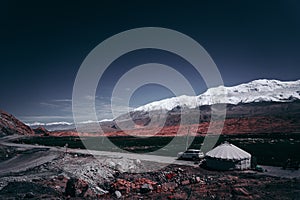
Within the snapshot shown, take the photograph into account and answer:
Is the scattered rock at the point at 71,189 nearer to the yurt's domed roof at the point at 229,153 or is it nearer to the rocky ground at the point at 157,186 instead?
the rocky ground at the point at 157,186

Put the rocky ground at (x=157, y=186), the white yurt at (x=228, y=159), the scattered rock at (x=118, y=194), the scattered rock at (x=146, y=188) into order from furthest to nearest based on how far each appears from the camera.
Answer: the white yurt at (x=228, y=159)
the scattered rock at (x=146, y=188)
the scattered rock at (x=118, y=194)
the rocky ground at (x=157, y=186)

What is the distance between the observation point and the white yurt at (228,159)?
22.5m

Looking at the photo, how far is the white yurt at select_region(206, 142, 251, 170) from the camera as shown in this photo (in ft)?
73.7

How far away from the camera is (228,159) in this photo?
2248cm

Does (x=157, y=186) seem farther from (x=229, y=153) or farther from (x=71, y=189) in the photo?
(x=229, y=153)

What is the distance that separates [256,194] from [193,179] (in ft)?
17.1

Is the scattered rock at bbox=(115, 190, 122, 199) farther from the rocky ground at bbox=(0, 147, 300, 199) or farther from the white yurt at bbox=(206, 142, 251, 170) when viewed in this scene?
the white yurt at bbox=(206, 142, 251, 170)

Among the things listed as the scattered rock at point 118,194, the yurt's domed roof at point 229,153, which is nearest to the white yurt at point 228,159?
the yurt's domed roof at point 229,153

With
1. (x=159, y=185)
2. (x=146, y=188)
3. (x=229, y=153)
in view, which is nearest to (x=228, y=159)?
(x=229, y=153)

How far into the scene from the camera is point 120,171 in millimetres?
24766

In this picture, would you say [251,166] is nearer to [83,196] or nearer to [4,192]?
[83,196]

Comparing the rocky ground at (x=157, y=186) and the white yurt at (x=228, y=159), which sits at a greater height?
the white yurt at (x=228, y=159)

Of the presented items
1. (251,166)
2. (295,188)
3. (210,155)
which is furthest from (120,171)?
(295,188)

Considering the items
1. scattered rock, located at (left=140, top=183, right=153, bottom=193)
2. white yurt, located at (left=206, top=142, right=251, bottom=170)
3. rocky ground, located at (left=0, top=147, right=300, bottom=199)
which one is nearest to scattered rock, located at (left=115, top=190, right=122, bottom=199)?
rocky ground, located at (left=0, top=147, right=300, bottom=199)
